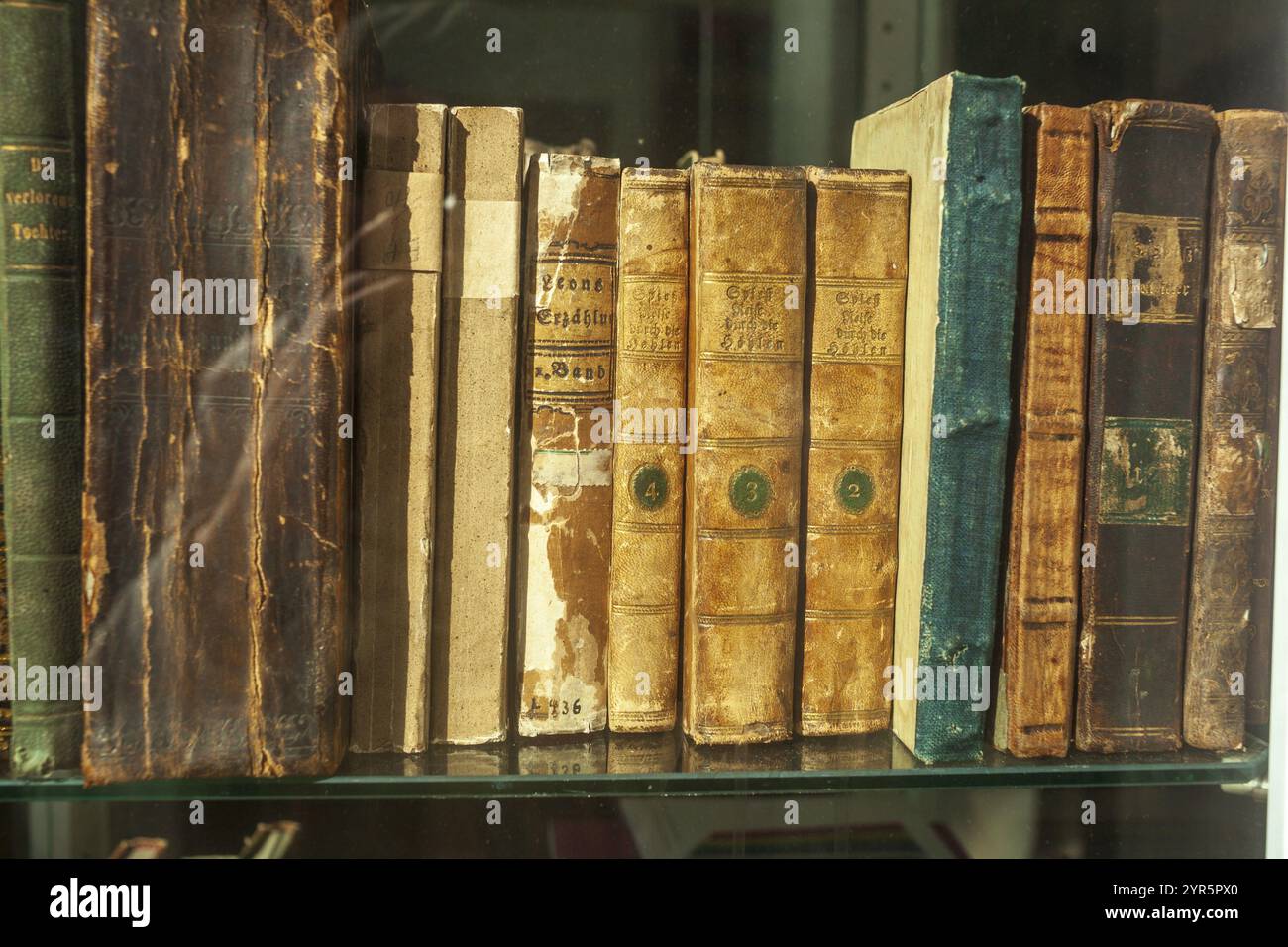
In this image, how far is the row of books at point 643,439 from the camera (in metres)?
0.61

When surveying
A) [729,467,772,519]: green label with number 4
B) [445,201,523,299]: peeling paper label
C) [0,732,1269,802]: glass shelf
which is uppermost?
[445,201,523,299]: peeling paper label

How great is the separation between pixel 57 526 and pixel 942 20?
2.69ft

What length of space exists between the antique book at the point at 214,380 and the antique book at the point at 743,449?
26cm

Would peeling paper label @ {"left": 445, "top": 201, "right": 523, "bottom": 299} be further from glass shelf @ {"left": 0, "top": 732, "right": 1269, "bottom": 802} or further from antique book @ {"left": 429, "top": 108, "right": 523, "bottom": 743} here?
glass shelf @ {"left": 0, "top": 732, "right": 1269, "bottom": 802}

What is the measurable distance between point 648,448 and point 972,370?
0.80 ft

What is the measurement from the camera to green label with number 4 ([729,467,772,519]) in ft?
2.20

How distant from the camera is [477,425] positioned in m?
0.67

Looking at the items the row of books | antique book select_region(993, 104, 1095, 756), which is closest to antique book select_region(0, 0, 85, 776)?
the row of books

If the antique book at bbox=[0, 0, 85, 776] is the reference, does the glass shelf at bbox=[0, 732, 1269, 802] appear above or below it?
below

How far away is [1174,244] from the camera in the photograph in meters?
0.68

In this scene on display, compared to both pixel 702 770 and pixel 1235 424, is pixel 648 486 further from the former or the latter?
pixel 1235 424

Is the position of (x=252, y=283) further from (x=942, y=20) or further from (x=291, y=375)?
(x=942, y=20)

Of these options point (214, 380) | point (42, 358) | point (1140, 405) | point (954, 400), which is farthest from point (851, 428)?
point (42, 358)

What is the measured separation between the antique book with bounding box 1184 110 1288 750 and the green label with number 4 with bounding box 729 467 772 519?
0.34 meters
